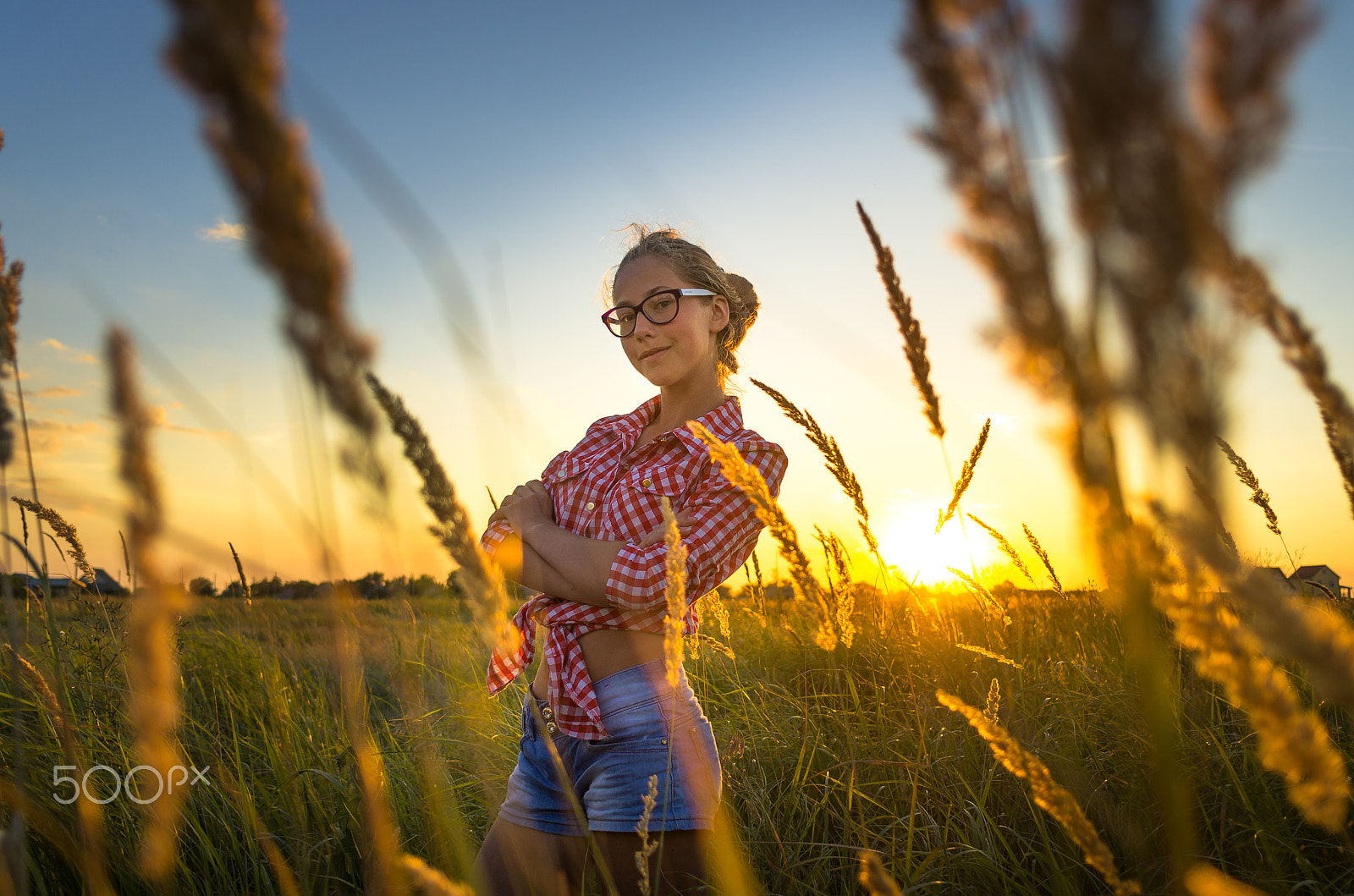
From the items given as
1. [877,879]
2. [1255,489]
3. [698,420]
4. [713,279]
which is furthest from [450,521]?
[1255,489]

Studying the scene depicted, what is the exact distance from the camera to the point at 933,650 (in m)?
2.86

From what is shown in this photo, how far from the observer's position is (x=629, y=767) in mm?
2000

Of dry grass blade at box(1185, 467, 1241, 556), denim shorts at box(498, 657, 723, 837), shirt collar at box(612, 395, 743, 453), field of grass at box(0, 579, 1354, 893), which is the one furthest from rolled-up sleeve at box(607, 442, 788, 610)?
dry grass blade at box(1185, 467, 1241, 556)

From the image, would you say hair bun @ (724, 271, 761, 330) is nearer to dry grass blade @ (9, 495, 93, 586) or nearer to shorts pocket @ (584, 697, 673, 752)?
shorts pocket @ (584, 697, 673, 752)

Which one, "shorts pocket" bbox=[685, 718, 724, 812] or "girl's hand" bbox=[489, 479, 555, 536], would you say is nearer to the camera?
"shorts pocket" bbox=[685, 718, 724, 812]

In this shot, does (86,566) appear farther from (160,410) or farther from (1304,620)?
(1304,620)

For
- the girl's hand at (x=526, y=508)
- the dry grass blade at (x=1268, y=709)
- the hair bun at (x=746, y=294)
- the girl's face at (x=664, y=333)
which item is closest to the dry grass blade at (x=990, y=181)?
the dry grass blade at (x=1268, y=709)

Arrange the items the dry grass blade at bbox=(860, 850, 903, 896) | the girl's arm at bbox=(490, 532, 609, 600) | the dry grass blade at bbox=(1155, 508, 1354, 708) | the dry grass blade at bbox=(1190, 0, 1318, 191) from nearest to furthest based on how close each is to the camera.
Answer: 1. the dry grass blade at bbox=(1190, 0, 1318, 191)
2. the dry grass blade at bbox=(1155, 508, 1354, 708)
3. the dry grass blade at bbox=(860, 850, 903, 896)
4. the girl's arm at bbox=(490, 532, 609, 600)

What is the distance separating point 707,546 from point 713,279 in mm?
1202

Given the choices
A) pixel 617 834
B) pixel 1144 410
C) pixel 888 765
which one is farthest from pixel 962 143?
pixel 888 765

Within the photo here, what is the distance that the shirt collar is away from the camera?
95.7 inches

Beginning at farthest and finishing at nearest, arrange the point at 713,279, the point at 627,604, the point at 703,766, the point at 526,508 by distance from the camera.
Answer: the point at 713,279 → the point at 526,508 → the point at 627,604 → the point at 703,766

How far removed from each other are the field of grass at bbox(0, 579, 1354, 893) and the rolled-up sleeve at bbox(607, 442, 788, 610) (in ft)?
1.90

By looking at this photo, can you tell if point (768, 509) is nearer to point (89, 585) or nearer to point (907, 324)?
point (907, 324)
